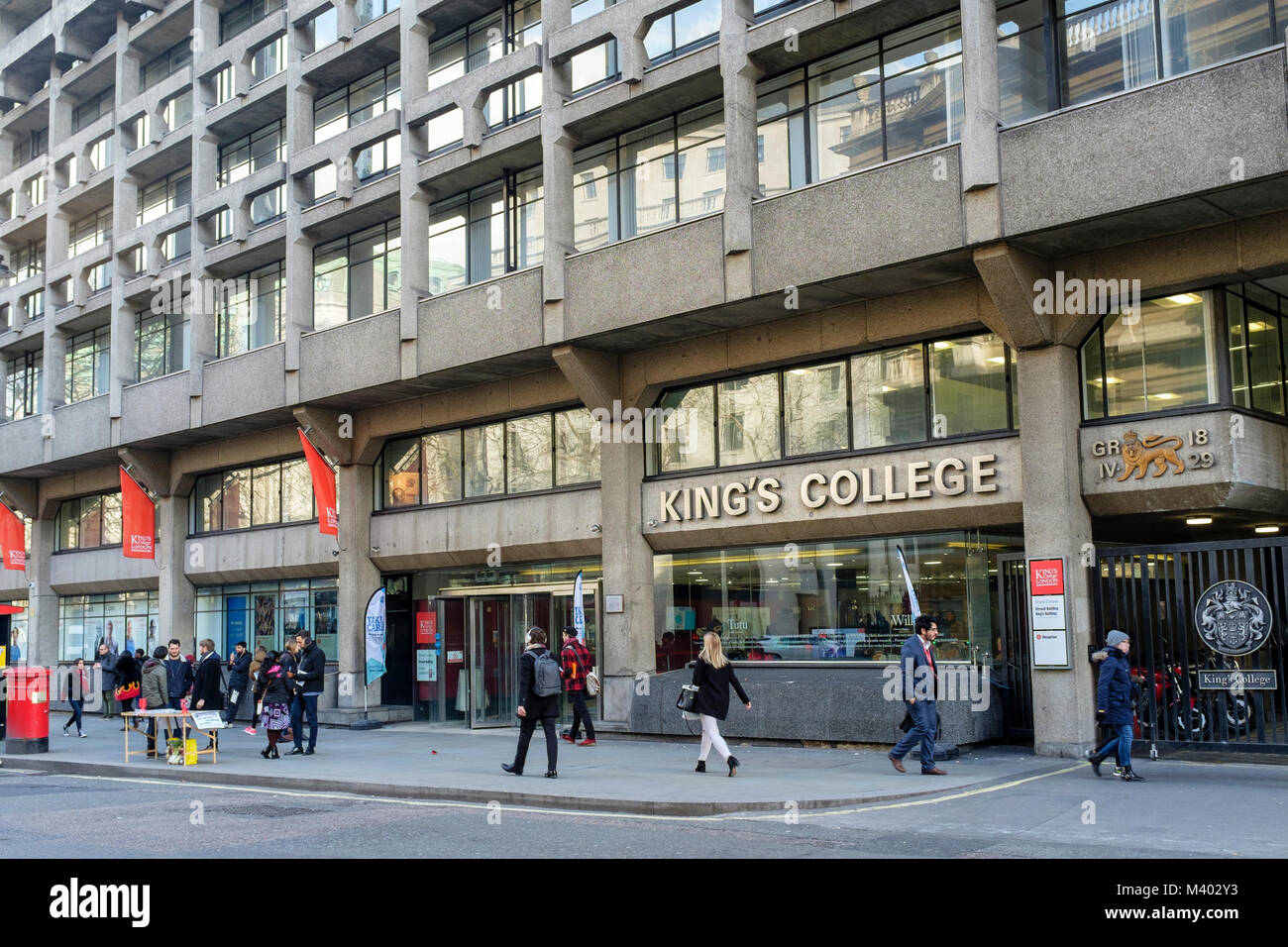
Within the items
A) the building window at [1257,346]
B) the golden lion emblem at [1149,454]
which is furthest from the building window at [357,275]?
the building window at [1257,346]

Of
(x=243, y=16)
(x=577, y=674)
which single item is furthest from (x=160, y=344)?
(x=577, y=674)

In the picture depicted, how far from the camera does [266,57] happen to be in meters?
30.3

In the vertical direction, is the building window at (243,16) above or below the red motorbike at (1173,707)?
above

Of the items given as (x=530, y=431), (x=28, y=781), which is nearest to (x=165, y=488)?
(x=530, y=431)

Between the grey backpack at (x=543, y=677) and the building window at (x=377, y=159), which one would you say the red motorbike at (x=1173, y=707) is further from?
the building window at (x=377, y=159)

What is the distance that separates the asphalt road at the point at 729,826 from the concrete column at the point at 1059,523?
166 centimetres

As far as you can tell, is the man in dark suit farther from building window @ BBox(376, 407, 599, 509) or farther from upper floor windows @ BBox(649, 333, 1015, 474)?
building window @ BBox(376, 407, 599, 509)

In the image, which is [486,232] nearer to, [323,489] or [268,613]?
[323,489]

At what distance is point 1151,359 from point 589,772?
31.1ft

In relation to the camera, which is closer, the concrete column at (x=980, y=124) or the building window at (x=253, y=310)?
the concrete column at (x=980, y=124)

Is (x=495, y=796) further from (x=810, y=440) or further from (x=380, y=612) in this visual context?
(x=380, y=612)

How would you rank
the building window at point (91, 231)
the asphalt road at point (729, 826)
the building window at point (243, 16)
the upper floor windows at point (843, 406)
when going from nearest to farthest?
the asphalt road at point (729, 826) → the upper floor windows at point (843, 406) → the building window at point (243, 16) → the building window at point (91, 231)

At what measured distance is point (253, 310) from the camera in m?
30.5

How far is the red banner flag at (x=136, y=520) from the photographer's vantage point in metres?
32.6
